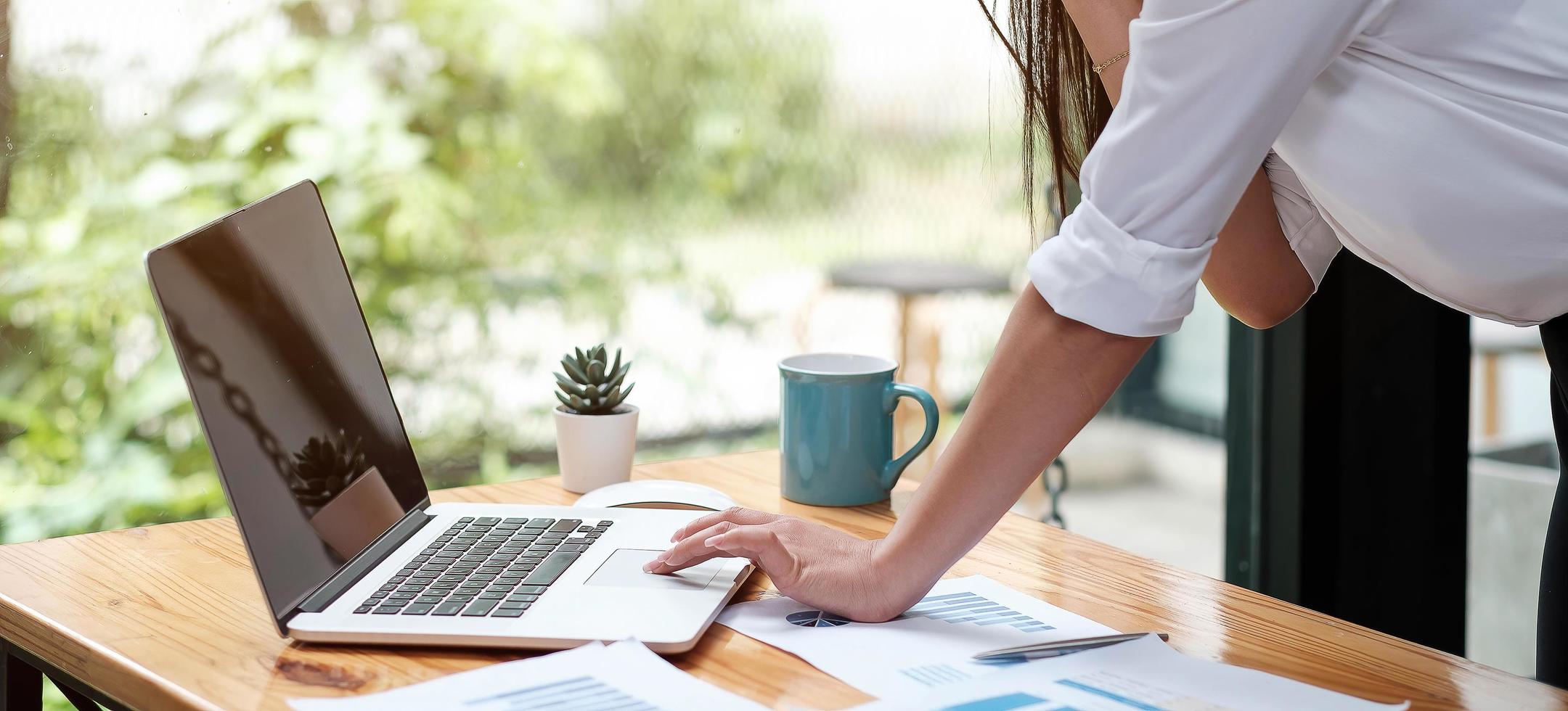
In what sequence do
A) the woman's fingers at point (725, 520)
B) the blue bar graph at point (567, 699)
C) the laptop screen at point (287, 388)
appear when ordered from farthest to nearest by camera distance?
the woman's fingers at point (725, 520)
the laptop screen at point (287, 388)
the blue bar graph at point (567, 699)

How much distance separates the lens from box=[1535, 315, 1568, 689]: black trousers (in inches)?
33.6

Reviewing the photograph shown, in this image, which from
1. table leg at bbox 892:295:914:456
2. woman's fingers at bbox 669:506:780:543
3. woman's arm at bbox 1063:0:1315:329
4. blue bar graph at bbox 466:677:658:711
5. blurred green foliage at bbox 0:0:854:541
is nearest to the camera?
blue bar graph at bbox 466:677:658:711

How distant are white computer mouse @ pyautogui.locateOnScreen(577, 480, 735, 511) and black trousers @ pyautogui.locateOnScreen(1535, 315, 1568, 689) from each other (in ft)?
1.99

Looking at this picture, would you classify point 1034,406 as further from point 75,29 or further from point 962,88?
point 962,88

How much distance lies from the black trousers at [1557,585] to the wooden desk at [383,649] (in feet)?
0.61

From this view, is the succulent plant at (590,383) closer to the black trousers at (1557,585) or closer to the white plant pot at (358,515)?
the white plant pot at (358,515)

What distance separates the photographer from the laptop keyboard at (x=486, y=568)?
74 centimetres

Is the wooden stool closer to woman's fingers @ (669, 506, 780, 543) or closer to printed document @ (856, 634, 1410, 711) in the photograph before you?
woman's fingers @ (669, 506, 780, 543)

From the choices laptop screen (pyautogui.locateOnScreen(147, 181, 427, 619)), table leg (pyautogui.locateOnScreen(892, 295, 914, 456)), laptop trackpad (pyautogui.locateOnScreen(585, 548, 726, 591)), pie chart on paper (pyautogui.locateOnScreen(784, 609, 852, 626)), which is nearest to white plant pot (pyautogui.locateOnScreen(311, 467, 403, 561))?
laptop screen (pyautogui.locateOnScreen(147, 181, 427, 619))

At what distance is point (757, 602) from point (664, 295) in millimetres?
1234

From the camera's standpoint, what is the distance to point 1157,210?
0.67 m

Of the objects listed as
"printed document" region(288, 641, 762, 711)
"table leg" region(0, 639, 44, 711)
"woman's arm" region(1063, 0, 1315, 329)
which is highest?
"woman's arm" region(1063, 0, 1315, 329)

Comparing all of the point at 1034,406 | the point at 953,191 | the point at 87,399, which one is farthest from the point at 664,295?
the point at 1034,406

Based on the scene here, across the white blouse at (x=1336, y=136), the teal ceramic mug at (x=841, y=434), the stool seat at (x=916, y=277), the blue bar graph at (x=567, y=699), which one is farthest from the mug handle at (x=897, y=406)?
the stool seat at (x=916, y=277)
